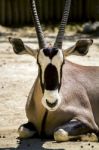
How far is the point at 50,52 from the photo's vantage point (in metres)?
8.02

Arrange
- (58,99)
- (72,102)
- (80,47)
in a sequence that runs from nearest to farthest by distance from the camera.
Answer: (58,99) < (80,47) < (72,102)

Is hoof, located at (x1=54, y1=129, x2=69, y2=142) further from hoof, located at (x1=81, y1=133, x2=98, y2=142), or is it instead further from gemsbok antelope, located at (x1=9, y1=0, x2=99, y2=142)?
hoof, located at (x1=81, y1=133, x2=98, y2=142)

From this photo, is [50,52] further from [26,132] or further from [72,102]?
[26,132]

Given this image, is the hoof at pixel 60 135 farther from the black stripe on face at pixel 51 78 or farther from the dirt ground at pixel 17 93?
the black stripe on face at pixel 51 78

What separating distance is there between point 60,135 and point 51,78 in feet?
2.97

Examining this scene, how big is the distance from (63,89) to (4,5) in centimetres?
1637

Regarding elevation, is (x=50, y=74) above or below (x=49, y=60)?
below

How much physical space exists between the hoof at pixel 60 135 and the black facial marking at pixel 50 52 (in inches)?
43.7


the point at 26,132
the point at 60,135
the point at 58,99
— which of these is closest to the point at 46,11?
the point at 26,132

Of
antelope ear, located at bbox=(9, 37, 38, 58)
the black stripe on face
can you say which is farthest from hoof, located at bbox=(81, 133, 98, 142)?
antelope ear, located at bbox=(9, 37, 38, 58)

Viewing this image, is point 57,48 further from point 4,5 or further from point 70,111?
point 4,5

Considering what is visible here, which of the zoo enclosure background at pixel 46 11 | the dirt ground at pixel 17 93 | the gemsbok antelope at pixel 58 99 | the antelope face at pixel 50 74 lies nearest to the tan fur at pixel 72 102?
the gemsbok antelope at pixel 58 99

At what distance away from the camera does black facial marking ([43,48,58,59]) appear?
798 centimetres

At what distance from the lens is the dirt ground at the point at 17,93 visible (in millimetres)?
8273
